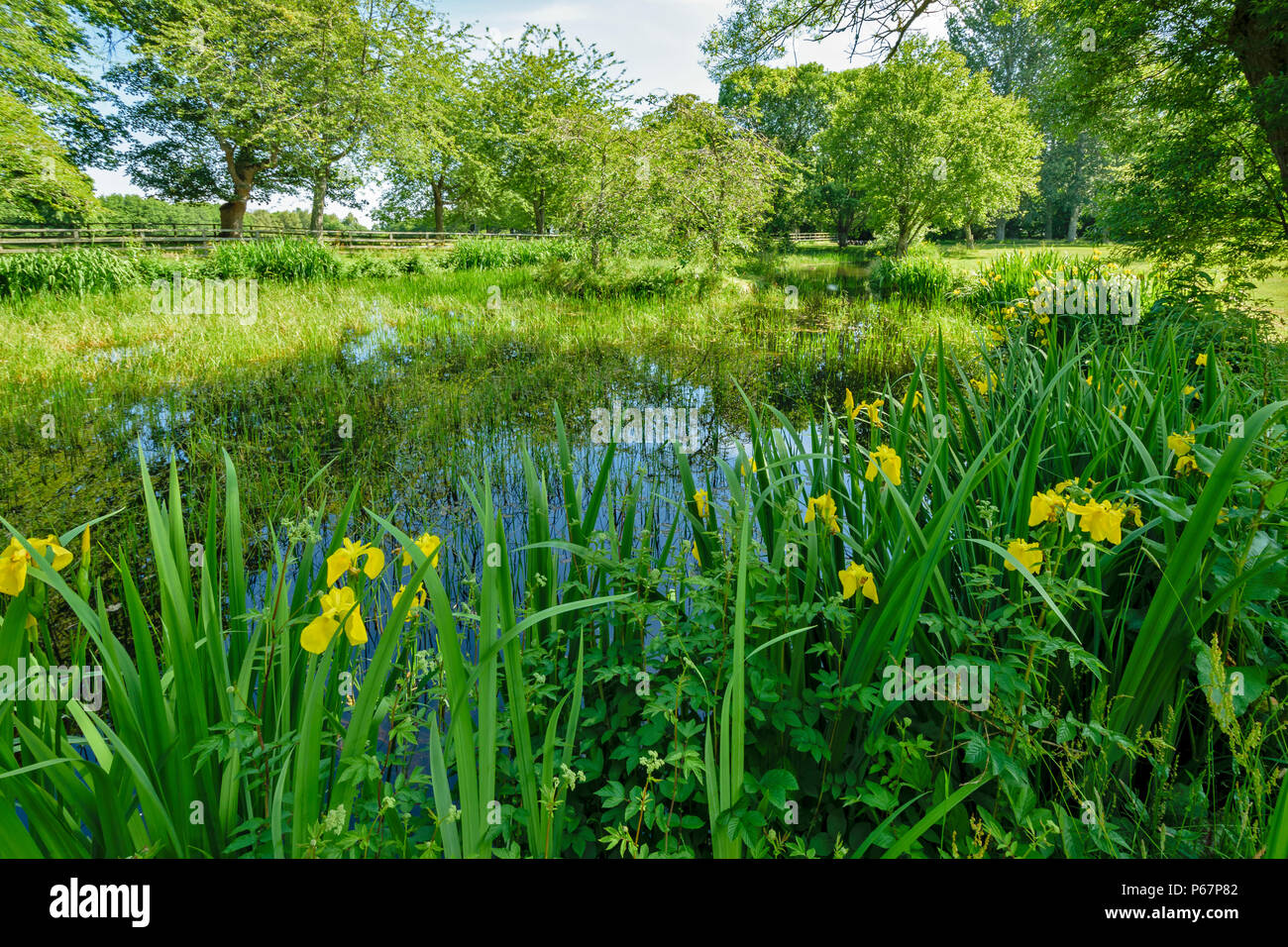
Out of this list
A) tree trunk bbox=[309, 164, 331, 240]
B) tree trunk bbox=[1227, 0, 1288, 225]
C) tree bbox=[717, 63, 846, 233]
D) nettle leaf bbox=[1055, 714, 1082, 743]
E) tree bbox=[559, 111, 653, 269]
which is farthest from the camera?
tree bbox=[717, 63, 846, 233]

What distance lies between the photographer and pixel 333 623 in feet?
3.22

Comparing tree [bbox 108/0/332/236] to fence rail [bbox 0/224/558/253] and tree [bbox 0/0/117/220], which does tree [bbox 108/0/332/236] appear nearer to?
fence rail [bbox 0/224/558/253]

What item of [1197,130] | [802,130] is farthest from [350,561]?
[802,130]

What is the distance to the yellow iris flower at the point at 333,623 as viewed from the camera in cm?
96

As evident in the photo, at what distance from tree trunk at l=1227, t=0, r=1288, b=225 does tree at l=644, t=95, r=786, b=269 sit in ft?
27.1

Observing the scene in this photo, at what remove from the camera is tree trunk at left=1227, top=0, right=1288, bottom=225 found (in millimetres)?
4281

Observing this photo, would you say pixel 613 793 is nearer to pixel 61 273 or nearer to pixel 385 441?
pixel 385 441

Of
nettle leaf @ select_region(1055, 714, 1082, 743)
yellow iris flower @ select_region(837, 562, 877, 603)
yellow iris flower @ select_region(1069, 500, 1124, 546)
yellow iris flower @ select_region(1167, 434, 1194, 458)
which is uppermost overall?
yellow iris flower @ select_region(1167, 434, 1194, 458)

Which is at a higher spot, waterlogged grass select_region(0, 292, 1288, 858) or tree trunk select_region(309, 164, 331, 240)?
tree trunk select_region(309, 164, 331, 240)

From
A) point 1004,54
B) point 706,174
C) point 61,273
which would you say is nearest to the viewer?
point 61,273

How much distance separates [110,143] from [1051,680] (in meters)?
37.3

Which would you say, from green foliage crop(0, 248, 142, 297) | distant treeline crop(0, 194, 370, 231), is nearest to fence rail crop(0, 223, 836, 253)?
green foliage crop(0, 248, 142, 297)

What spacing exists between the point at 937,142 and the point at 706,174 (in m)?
11.2

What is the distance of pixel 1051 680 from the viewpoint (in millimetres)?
1524
